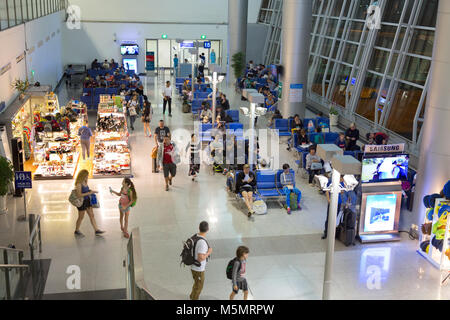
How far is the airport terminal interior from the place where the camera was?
9.76 metres

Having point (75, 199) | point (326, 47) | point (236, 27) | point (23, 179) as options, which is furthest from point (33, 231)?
point (236, 27)

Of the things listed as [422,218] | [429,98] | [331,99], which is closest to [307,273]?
[422,218]

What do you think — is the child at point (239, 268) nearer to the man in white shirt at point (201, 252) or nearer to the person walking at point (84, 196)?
the man in white shirt at point (201, 252)

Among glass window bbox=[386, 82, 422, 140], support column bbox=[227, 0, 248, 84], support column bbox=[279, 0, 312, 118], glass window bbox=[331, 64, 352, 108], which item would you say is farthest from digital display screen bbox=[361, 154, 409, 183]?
support column bbox=[227, 0, 248, 84]

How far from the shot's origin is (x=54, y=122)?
1783cm

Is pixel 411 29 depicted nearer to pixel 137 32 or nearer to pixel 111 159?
pixel 111 159

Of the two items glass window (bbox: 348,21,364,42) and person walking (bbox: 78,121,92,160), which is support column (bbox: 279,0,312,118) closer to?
glass window (bbox: 348,21,364,42)

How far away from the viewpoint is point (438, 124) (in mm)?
11531

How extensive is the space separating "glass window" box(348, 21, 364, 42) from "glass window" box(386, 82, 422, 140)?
5427mm

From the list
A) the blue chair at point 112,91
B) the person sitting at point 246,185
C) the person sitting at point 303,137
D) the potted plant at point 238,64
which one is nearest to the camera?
the person sitting at point 246,185

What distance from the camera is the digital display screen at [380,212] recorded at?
11.8 meters

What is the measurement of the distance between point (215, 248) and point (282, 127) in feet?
33.0

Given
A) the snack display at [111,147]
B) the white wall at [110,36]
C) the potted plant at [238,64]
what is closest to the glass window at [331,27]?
the potted plant at [238,64]

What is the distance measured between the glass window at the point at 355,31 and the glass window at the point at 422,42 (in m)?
5.06
